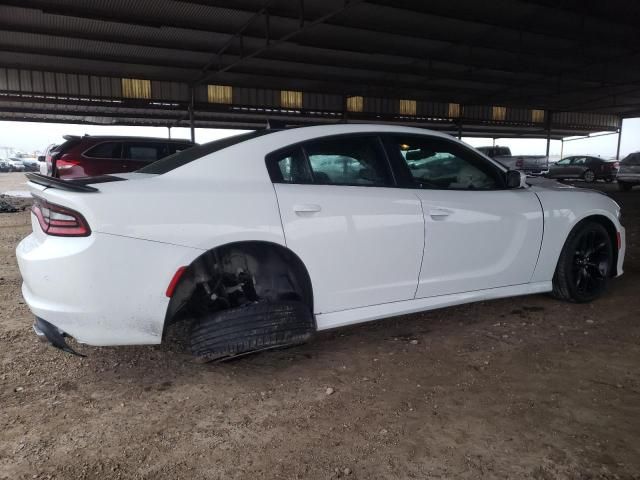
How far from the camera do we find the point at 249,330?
250 centimetres

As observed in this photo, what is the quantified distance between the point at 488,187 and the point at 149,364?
262 centimetres

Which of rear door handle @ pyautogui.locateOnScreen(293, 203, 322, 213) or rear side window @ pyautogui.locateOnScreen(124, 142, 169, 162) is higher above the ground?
rear side window @ pyautogui.locateOnScreen(124, 142, 169, 162)

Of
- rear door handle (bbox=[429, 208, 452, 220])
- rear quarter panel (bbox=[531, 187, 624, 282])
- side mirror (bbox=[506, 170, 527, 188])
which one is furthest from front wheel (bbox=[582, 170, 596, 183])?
rear door handle (bbox=[429, 208, 452, 220])

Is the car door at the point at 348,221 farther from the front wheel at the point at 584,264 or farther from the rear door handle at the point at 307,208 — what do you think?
the front wheel at the point at 584,264

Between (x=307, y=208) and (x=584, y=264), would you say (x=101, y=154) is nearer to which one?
(x=307, y=208)

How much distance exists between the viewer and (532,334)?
128 inches

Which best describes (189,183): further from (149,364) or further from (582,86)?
(582,86)

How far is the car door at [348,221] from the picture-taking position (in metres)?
2.61

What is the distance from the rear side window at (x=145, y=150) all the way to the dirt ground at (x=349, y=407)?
5.95 m

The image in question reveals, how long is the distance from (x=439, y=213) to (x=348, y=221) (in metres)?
0.68

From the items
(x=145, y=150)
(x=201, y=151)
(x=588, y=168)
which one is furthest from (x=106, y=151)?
(x=588, y=168)

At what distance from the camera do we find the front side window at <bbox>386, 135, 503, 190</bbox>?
309cm

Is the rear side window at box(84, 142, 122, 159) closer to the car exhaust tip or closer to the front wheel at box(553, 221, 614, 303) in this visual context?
the car exhaust tip

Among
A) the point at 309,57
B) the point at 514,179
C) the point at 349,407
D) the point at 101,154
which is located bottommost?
the point at 349,407
